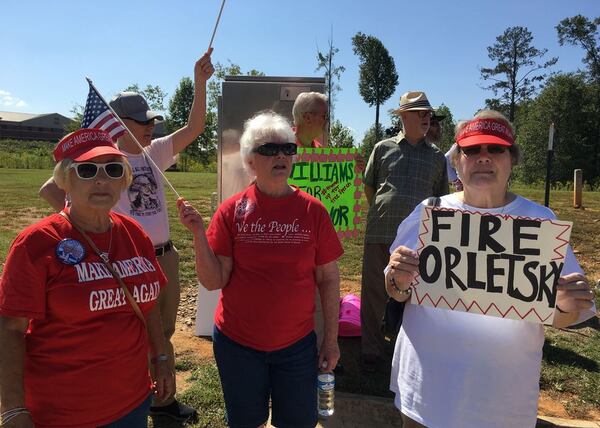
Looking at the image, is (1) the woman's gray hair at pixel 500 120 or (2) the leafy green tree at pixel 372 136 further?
(2) the leafy green tree at pixel 372 136

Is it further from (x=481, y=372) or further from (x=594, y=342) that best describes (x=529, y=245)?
(x=594, y=342)

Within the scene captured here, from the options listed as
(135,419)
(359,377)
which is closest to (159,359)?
(135,419)

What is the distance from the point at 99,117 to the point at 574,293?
248 cm

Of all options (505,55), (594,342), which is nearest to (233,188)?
(594,342)

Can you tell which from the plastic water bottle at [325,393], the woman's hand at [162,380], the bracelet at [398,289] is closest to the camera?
the bracelet at [398,289]

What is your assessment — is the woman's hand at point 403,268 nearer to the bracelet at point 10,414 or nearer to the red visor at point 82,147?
the red visor at point 82,147

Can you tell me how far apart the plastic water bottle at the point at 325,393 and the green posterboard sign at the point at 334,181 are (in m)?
1.48

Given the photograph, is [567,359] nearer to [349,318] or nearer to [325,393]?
[349,318]

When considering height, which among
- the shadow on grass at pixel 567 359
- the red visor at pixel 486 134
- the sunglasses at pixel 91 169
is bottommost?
the shadow on grass at pixel 567 359

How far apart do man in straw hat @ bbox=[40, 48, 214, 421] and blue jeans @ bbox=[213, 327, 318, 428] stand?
3.28 ft

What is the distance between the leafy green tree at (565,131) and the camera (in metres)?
37.7

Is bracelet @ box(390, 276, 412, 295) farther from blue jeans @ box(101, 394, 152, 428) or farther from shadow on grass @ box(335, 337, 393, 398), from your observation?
shadow on grass @ box(335, 337, 393, 398)

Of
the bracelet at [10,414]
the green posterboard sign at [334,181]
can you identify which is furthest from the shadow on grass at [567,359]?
the bracelet at [10,414]

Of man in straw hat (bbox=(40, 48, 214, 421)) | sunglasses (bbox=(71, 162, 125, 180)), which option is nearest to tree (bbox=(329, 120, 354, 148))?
man in straw hat (bbox=(40, 48, 214, 421))
